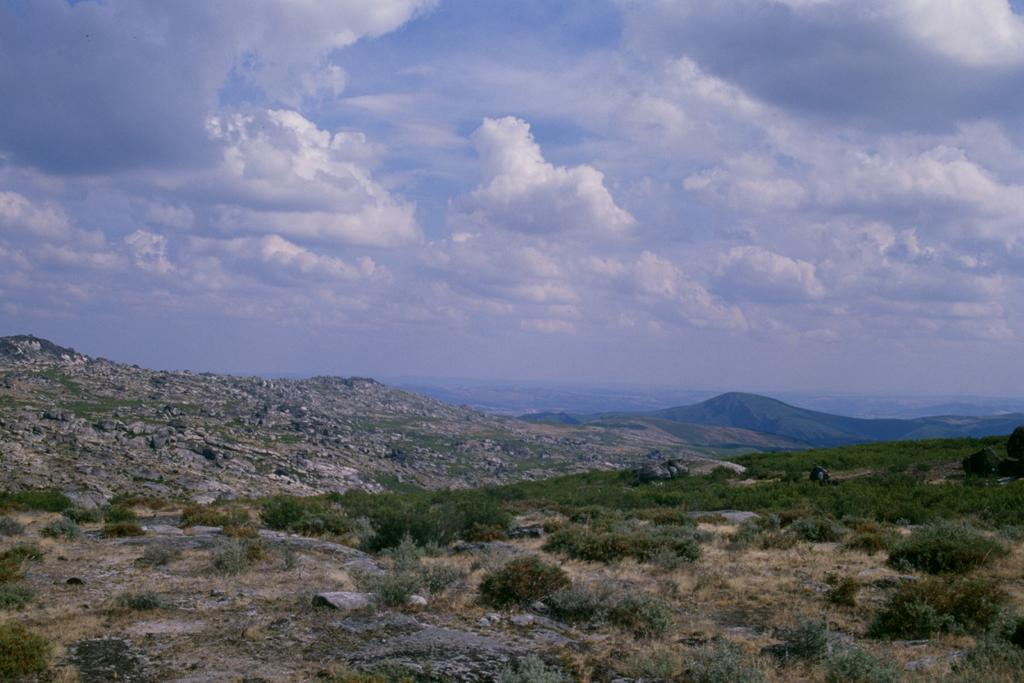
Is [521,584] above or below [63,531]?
above

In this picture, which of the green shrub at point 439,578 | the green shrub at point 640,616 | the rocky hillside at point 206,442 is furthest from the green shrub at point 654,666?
the rocky hillside at point 206,442

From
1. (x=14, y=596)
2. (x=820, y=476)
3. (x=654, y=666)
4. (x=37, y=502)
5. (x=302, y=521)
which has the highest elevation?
(x=654, y=666)

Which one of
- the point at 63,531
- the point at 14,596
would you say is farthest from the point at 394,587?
the point at 63,531

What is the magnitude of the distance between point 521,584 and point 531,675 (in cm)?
511

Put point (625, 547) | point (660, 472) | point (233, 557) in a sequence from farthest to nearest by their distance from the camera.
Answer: point (660, 472) < point (625, 547) < point (233, 557)

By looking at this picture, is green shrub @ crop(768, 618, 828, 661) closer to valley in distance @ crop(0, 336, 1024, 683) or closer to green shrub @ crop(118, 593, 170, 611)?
valley in distance @ crop(0, 336, 1024, 683)

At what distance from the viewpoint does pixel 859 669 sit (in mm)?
8766

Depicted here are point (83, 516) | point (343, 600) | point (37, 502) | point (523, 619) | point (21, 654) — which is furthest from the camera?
point (37, 502)

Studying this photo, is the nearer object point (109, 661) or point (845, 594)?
point (109, 661)

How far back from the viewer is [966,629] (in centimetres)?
1095

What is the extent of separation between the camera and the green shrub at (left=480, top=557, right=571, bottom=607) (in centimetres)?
1308

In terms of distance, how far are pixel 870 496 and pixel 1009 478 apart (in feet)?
23.3

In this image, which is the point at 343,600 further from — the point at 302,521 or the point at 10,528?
the point at 10,528

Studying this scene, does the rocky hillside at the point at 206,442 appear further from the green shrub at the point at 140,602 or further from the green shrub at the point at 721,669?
the green shrub at the point at 721,669
